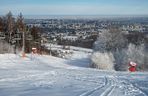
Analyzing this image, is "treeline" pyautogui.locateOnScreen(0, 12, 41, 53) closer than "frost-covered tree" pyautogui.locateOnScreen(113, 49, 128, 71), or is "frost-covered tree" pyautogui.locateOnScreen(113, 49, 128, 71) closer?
"frost-covered tree" pyautogui.locateOnScreen(113, 49, 128, 71)

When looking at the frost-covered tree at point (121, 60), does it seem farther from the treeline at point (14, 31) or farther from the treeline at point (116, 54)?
the treeline at point (14, 31)

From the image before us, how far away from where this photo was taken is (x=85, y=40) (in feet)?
510

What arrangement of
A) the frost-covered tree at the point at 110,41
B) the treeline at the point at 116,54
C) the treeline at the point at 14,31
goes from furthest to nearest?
the frost-covered tree at the point at 110,41 < the treeline at the point at 14,31 < the treeline at the point at 116,54

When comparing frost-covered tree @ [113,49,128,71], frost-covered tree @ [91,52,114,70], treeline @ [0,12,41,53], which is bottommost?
frost-covered tree @ [113,49,128,71]

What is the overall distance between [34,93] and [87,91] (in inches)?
86.6

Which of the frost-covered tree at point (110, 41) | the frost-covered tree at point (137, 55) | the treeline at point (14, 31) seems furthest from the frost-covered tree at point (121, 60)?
the treeline at point (14, 31)

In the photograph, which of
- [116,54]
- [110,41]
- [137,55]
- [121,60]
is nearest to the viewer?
[121,60]

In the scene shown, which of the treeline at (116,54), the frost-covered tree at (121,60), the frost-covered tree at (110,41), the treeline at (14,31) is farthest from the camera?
the frost-covered tree at (110,41)

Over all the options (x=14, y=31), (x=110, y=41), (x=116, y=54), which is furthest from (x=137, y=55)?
(x=14, y=31)

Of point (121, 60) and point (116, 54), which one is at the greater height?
point (116, 54)

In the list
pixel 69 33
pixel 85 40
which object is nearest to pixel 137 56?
pixel 85 40

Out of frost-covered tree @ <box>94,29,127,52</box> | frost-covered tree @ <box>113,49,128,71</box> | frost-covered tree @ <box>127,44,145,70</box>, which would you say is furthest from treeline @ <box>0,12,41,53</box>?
frost-covered tree @ <box>127,44,145,70</box>

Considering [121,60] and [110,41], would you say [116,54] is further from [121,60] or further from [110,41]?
[110,41]

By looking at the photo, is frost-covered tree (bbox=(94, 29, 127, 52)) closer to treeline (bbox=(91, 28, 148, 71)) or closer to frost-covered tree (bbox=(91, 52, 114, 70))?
treeline (bbox=(91, 28, 148, 71))
